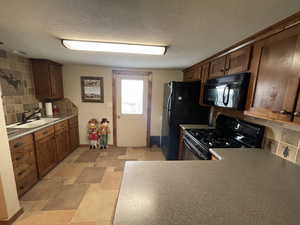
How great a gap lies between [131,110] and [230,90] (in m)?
2.51

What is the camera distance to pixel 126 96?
3.50 m

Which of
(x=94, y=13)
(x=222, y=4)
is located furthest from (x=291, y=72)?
(x=94, y=13)

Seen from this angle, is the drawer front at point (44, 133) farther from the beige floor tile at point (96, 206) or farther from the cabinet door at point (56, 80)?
the beige floor tile at point (96, 206)

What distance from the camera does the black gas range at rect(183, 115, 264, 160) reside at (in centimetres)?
157

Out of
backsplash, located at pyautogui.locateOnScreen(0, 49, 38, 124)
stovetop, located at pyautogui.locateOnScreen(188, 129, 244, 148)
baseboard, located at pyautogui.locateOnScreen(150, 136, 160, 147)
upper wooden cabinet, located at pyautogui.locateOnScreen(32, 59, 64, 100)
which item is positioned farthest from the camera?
baseboard, located at pyautogui.locateOnScreen(150, 136, 160, 147)

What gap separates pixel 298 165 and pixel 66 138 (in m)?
3.70

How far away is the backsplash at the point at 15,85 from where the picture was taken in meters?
2.19

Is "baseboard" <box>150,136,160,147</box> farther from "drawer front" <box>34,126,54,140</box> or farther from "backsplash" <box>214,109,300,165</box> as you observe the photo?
"backsplash" <box>214,109,300,165</box>

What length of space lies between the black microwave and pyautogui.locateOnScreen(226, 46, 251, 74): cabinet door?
0.29 ft

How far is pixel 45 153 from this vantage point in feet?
7.48

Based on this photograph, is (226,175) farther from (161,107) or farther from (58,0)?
(161,107)

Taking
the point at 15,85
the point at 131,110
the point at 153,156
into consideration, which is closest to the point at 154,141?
the point at 153,156

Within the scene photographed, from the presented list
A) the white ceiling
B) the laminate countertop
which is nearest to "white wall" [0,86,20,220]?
the white ceiling

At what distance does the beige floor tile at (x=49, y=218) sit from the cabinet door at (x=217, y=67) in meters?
2.74
